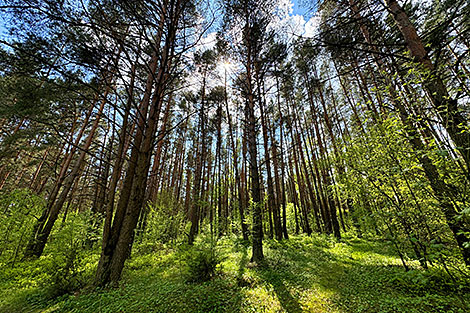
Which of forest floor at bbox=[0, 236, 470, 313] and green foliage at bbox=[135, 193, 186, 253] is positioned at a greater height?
green foliage at bbox=[135, 193, 186, 253]

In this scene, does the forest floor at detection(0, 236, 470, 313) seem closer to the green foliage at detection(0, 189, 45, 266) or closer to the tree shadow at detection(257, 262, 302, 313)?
the tree shadow at detection(257, 262, 302, 313)

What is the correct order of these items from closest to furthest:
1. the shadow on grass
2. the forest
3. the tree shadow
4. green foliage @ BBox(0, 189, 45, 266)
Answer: the forest
the shadow on grass
the tree shadow
green foliage @ BBox(0, 189, 45, 266)

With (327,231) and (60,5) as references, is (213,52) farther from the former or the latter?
(327,231)

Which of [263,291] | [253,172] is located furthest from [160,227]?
[263,291]

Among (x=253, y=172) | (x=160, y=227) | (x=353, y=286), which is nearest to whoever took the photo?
(x=353, y=286)

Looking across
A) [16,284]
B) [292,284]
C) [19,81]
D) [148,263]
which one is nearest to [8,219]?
[16,284]

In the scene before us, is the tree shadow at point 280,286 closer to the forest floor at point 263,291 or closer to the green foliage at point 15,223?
the forest floor at point 263,291

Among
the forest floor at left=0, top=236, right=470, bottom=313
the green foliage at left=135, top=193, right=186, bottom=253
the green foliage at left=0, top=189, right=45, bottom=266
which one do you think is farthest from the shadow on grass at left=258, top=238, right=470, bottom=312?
the green foliage at left=0, top=189, right=45, bottom=266

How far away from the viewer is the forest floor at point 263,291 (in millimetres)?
2961

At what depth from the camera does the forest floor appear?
2961 mm

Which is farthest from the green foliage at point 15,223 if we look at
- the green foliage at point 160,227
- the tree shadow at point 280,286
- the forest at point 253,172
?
the tree shadow at point 280,286

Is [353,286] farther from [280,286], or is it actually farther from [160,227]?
[160,227]

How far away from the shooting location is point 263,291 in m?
3.91

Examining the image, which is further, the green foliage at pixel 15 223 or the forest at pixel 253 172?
the green foliage at pixel 15 223
